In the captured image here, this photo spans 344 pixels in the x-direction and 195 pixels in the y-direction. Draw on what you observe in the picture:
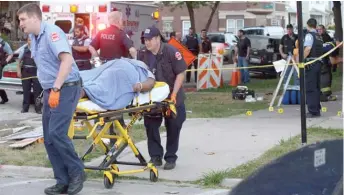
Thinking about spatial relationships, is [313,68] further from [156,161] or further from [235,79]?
[235,79]

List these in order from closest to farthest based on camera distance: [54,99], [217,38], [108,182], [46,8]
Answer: [54,99]
[108,182]
[46,8]
[217,38]

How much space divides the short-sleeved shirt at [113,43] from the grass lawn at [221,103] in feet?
9.98

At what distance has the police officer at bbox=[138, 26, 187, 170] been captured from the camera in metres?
7.68

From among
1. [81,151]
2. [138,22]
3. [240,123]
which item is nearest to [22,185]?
[81,151]

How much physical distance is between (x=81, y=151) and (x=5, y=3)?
2789 cm

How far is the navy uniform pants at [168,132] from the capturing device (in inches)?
310

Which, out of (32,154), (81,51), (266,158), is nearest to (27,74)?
(81,51)

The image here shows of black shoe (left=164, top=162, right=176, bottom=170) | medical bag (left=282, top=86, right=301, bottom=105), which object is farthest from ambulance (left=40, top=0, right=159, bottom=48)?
black shoe (left=164, top=162, right=176, bottom=170)

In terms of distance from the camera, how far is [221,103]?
1502 centimetres

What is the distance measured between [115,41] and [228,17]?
137 feet

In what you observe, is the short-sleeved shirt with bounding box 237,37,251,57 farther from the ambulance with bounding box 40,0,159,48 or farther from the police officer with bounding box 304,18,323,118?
the police officer with bounding box 304,18,323,118

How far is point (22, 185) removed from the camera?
745cm

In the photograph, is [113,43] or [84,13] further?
[84,13]

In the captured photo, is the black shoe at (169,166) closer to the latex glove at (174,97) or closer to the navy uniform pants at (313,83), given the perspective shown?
the latex glove at (174,97)
